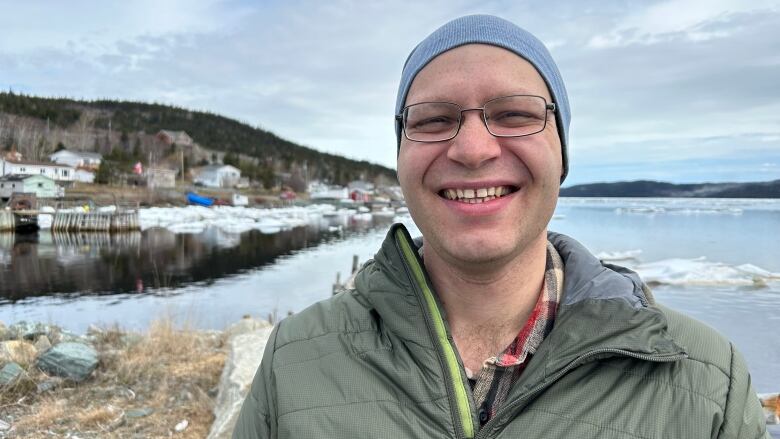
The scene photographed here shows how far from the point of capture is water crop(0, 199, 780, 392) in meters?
11.7

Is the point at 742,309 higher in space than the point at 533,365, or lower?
lower

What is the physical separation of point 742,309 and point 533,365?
12.6 m

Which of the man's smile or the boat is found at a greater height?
the man's smile

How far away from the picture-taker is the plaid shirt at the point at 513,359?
139 cm

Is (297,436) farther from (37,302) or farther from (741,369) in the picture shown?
(37,302)

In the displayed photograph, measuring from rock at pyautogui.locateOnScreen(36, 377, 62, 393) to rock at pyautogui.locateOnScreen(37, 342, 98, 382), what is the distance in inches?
3.9

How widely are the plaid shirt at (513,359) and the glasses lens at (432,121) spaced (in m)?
0.60

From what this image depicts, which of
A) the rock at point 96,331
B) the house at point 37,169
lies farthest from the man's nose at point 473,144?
the house at point 37,169

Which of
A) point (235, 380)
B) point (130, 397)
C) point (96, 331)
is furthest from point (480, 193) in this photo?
point (96, 331)

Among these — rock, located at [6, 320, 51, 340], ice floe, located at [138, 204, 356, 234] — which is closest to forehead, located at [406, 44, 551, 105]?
rock, located at [6, 320, 51, 340]

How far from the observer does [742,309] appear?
1126cm

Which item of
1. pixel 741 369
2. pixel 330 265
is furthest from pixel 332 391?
pixel 330 265

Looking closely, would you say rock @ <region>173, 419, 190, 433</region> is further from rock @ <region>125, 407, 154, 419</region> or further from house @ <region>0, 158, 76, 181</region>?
house @ <region>0, 158, 76, 181</region>

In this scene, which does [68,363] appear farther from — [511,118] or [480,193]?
[511,118]
